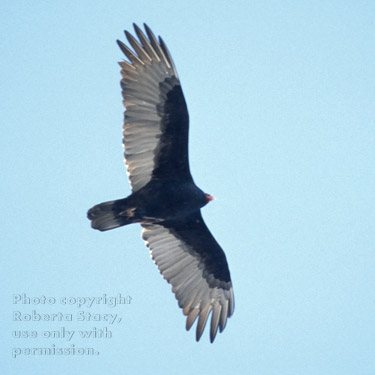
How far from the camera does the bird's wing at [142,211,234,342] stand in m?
11.5

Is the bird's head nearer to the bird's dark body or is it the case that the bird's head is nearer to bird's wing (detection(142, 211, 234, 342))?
the bird's dark body

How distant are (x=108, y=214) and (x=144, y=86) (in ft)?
6.18

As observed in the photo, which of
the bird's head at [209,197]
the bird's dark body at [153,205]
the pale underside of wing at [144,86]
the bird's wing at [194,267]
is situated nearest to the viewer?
the pale underside of wing at [144,86]

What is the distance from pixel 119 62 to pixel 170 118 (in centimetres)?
107

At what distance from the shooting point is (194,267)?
38.9ft

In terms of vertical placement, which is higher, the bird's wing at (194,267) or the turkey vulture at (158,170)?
the turkey vulture at (158,170)

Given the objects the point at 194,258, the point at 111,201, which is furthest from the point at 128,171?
the point at 194,258

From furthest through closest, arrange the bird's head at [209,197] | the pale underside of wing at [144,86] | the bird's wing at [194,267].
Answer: the bird's wing at [194,267]
the bird's head at [209,197]
the pale underside of wing at [144,86]

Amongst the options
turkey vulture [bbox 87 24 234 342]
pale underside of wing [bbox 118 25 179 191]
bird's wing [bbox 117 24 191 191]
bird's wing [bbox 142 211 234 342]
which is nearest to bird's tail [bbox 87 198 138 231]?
turkey vulture [bbox 87 24 234 342]

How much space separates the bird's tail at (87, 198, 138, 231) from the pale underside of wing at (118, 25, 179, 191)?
2.57ft

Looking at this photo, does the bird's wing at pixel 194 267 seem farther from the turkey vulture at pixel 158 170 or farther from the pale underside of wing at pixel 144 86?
the pale underside of wing at pixel 144 86

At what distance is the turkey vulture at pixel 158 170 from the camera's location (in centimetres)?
1052

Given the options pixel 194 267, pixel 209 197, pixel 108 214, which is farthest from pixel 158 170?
pixel 194 267

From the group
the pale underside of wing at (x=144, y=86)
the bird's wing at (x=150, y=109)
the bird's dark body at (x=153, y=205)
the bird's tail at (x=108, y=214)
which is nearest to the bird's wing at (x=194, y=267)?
the bird's dark body at (x=153, y=205)
